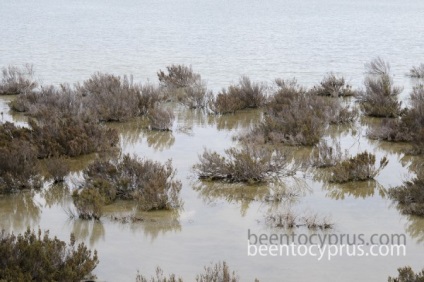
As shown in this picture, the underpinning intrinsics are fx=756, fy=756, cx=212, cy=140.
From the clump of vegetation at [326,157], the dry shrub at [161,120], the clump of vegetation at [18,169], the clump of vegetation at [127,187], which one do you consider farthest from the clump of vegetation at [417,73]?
the clump of vegetation at [18,169]

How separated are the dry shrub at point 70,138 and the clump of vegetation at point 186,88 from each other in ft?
12.6

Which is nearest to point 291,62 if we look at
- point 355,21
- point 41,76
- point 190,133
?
point 41,76

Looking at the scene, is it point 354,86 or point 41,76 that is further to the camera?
point 41,76

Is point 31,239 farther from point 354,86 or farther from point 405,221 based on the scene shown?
point 354,86

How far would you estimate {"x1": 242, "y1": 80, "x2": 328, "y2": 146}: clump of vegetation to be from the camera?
451 inches

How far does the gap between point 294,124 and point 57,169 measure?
13.2 feet

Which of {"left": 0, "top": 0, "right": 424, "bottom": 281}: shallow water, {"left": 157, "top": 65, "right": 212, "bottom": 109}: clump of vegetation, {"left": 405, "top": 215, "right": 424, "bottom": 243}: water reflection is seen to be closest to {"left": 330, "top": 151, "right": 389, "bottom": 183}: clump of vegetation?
{"left": 0, "top": 0, "right": 424, "bottom": 281}: shallow water

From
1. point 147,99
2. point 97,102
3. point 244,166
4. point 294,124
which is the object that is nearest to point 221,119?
point 147,99

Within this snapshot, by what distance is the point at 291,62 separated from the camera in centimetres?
2308

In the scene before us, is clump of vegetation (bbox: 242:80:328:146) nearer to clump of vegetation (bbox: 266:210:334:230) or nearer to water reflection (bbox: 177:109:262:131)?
water reflection (bbox: 177:109:262:131)

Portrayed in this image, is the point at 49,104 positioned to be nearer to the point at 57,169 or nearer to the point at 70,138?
the point at 70,138

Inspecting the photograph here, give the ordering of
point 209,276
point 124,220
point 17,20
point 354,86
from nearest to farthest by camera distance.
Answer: point 209,276
point 124,220
point 354,86
point 17,20

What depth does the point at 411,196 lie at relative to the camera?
8.62 meters

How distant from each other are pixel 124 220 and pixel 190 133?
15.9ft
